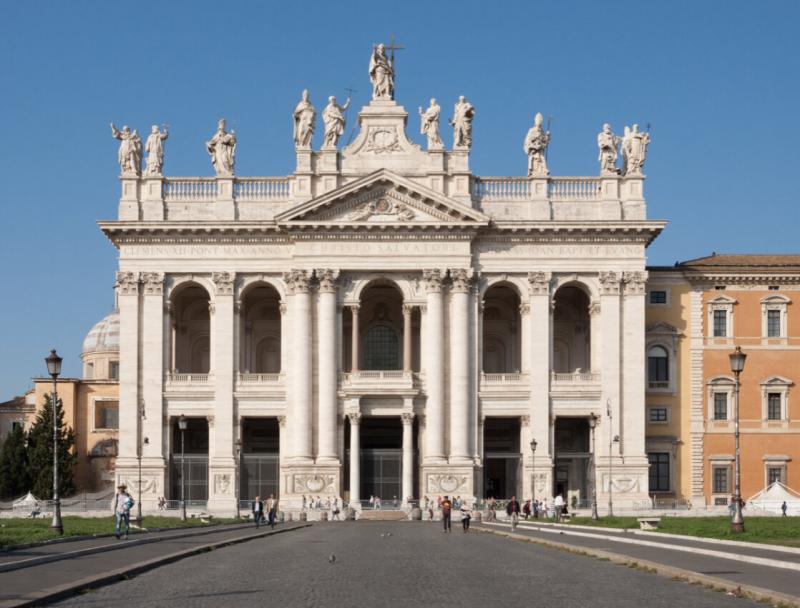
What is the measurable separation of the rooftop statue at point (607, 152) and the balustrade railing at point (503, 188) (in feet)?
14.8

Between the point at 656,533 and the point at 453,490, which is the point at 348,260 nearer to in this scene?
the point at 453,490

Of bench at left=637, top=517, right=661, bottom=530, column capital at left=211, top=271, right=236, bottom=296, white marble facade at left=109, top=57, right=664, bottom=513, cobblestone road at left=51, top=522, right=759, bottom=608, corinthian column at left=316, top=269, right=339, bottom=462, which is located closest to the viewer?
cobblestone road at left=51, top=522, right=759, bottom=608

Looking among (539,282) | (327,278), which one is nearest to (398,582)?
(327,278)

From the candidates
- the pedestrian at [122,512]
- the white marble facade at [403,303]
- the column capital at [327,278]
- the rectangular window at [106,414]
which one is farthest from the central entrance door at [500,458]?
the pedestrian at [122,512]

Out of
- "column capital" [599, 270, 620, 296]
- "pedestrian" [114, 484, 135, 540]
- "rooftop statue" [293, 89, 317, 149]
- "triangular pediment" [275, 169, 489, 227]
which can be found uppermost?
"rooftop statue" [293, 89, 317, 149]

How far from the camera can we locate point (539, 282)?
82438mm

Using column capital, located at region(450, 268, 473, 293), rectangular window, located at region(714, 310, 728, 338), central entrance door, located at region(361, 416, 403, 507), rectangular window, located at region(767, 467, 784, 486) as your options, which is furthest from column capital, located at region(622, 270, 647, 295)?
central entrance door, located at region(361, 416, 403, 507)

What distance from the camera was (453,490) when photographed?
8012 cm

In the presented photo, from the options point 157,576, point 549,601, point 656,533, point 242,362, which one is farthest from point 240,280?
point 549,601

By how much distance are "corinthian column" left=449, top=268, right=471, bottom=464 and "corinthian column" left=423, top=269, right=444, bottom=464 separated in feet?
2.04

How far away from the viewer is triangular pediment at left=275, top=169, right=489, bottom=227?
264 feet

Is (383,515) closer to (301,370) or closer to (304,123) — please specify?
(301,370)

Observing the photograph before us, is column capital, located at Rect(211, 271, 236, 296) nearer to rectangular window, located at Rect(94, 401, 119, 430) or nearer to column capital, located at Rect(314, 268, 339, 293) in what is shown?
column capital, located at Rect(314, 268, 339, 293)

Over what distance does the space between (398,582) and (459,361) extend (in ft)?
177
